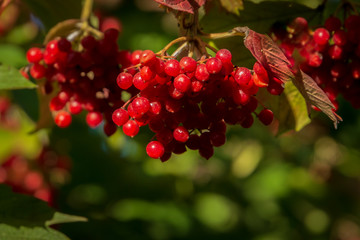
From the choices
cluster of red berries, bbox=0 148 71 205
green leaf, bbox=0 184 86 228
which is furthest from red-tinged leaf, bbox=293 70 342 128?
cluster of red berries, bbox=0 148 71 205

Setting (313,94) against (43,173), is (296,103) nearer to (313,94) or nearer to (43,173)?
(313,94)

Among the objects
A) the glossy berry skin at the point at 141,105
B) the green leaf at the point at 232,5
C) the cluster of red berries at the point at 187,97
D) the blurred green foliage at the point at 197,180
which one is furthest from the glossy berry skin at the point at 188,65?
the blurred green foliage at the point at 197,180

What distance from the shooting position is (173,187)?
2664mm

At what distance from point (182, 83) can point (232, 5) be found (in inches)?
14.6

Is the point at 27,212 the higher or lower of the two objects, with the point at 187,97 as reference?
lower

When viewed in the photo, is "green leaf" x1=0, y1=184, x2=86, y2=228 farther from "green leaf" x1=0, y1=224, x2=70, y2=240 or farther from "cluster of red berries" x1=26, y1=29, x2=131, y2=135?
"cluster of red berries" x1=26, y1=29, x2=131, y2=135

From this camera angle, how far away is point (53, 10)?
1766 mm

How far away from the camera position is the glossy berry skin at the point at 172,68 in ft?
3.03

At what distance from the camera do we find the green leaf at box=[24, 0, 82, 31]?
173 cm

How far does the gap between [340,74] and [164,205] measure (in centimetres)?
147

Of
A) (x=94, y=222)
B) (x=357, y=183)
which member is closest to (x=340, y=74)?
(x=94, y=222)

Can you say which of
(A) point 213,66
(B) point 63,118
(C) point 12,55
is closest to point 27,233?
(B) point 63,118

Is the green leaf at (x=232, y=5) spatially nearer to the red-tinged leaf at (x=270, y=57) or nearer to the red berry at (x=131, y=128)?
the red-tinged leaf at (x=270, y=57)

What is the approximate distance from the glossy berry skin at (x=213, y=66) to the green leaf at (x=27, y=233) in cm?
60
